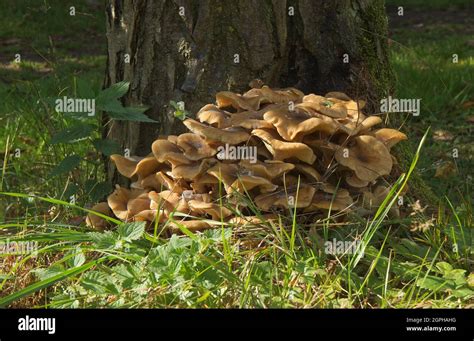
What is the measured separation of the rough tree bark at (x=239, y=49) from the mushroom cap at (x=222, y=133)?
1.56 feet

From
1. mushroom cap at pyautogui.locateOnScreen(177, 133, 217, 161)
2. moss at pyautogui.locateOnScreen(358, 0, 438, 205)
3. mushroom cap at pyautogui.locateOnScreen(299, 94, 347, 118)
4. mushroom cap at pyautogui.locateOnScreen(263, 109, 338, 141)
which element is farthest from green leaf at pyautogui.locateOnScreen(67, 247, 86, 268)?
moss at pyautogui.locateOnScreen(358, 0, 438, 205)

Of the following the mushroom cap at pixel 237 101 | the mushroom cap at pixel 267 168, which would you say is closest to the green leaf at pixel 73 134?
the mushroom cap at pixel 237 101

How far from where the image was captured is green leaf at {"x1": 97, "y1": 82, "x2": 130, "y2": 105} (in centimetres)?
389

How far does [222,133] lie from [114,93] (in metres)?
0.75

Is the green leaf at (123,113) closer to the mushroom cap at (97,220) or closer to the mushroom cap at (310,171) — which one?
the mushroom cap at (97,220)

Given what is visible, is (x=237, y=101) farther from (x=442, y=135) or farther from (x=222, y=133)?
(x=442, y=135)

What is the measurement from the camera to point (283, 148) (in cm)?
343

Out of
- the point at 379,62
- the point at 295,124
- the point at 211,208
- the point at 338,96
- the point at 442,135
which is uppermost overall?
the point at 379,62

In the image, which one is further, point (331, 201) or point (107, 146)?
point (107, 146)

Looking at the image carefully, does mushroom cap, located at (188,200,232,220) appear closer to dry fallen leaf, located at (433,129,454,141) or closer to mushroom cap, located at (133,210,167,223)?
mushroom cap, located at (133,210,167,223)

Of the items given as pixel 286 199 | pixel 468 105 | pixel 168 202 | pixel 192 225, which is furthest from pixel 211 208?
pixel 468 105

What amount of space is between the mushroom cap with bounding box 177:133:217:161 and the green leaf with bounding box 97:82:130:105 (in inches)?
19.5

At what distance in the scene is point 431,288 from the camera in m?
3.13
